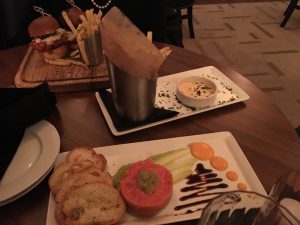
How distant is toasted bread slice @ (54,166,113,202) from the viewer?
0.68 metres

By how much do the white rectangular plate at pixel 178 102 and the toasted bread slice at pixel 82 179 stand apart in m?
0.21

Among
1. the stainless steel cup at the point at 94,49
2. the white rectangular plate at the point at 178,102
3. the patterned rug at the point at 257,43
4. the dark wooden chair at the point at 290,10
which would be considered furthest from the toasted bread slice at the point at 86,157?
the dark wooden chair at the point at 290,10

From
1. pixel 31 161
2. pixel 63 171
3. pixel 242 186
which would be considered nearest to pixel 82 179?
pixel 63 171

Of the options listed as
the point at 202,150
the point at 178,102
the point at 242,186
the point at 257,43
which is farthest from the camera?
the point at 257,43

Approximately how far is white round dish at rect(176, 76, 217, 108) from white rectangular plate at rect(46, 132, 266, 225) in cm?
16

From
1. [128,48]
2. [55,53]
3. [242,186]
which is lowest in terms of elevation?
[242,186]

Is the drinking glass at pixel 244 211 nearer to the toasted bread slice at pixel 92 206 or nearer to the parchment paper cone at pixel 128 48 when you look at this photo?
the toasted bread slice at pixel 92 206

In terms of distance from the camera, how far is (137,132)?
94 cm

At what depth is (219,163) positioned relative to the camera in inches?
32.4

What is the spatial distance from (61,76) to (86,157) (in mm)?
534

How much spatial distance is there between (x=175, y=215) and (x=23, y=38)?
1.71 m

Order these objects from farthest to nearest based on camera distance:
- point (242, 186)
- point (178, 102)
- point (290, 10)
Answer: point (290, 10) → point (178, 102) → point (242, 186)

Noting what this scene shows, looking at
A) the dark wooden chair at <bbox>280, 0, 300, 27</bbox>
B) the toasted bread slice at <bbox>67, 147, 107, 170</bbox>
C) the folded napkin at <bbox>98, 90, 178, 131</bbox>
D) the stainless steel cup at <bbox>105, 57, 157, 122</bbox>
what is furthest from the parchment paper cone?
the dark wooden chair at <bbox>280, 0, 300, 27</bbox>

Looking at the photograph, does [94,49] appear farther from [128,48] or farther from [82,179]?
[82,179]
